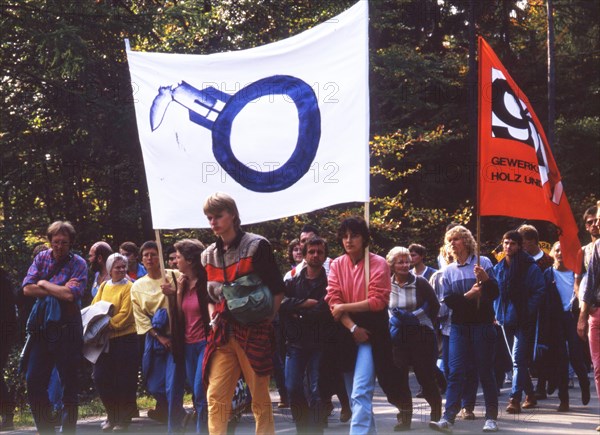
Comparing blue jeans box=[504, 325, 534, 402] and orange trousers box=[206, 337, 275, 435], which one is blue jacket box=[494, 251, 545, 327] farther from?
orange trousers box=[206, 337, 275, 435]

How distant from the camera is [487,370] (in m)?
10.6

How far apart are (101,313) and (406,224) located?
15195mm

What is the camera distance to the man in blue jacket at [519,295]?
12062 mm

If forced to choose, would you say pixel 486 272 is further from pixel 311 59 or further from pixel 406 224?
pixel 406 224

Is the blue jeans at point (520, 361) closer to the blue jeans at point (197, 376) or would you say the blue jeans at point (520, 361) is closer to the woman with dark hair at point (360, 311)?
the woman with dark hair at point (360, 311)

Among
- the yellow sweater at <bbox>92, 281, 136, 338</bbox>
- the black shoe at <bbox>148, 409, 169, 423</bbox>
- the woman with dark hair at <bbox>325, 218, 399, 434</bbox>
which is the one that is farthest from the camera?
the black shoe at <bbox>148, 409, 169, 423</bbox>

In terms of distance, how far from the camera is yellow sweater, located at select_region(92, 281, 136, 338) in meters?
11.3

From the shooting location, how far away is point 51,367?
9.86 m

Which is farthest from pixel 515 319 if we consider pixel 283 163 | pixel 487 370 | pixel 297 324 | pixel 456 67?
pixel 456 67

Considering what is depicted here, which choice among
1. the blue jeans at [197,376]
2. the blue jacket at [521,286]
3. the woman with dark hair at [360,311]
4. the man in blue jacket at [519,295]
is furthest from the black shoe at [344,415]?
the woman with dark hair at [360,311]

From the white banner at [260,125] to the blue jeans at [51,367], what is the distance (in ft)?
4.55

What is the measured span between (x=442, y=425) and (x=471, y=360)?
26.4 inches

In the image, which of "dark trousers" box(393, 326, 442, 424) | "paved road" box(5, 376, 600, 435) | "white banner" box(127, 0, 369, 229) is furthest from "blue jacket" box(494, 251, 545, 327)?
"white banner" box(127, 0, 369, 229)

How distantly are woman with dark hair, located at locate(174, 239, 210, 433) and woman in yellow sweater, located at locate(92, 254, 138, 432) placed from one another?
1375mm
